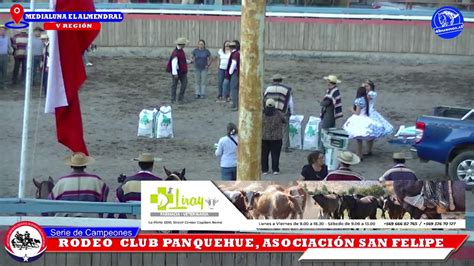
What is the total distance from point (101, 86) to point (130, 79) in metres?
1.26

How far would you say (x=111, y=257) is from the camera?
30.3 ft

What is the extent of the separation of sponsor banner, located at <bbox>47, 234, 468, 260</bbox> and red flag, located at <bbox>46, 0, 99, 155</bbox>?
2366mm

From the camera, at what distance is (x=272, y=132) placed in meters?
16.6

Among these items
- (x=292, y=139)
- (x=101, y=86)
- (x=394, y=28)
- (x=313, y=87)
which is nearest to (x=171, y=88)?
(x=101, y=86)

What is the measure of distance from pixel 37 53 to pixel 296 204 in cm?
1629

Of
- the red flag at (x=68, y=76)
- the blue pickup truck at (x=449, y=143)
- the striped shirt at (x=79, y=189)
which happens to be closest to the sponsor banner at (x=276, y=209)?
the striped shirt at (x=79, y=189)

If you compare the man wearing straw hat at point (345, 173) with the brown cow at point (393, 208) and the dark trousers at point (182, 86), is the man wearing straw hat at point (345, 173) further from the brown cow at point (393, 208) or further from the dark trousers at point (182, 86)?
the dark trousers at point (182, 86)

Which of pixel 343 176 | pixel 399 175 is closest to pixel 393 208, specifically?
pixel 343 176

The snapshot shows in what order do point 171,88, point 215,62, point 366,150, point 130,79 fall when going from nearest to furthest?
point 366,150 < point 171,88 < point 130,79 < point 215,62

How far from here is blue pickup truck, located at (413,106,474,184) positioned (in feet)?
53.3

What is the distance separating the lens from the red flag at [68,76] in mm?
11188

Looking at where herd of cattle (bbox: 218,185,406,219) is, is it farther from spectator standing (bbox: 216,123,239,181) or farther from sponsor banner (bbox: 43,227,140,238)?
spectator standing (bbox: 216,123,239,181)

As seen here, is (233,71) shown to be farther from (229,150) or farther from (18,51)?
(229,150)

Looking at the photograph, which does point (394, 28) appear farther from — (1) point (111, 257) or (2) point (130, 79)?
(1) point (111, 257)
